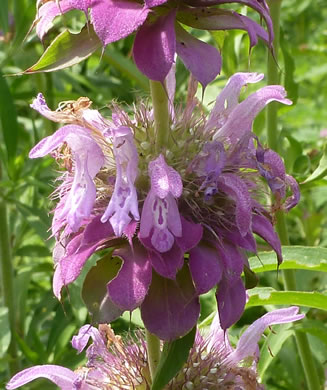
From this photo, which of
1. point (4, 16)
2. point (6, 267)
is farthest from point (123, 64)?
point (6, 267)

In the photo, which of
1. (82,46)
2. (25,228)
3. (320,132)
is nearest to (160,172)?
(82,46)

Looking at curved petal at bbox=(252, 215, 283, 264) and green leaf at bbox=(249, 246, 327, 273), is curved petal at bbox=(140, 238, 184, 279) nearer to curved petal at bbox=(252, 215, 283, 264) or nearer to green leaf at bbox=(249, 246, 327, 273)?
curved petal at bbox=(252, 215, 283, 264)

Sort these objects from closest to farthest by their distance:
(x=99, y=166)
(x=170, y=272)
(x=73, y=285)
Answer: (x=170, y=272) → (x=99, y=166) → (x=73, y=285)

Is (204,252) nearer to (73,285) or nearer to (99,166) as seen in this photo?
(99,166)

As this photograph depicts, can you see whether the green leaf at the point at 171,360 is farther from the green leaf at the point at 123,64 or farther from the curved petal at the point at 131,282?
the green leaf at the point at 123,64

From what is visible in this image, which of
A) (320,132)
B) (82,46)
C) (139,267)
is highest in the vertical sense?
(82,46)

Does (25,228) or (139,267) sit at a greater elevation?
(139,267)

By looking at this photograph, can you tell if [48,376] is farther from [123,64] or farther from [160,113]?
[123,64]
